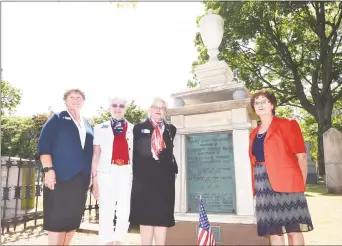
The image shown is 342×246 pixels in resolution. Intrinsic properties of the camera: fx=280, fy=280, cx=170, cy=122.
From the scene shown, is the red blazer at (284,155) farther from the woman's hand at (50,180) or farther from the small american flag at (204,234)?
the woman's hand at (50,180)

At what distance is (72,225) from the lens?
335 centimetres

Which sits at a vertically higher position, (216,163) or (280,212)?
(216,163)

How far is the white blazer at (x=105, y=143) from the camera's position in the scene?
370 centimetres

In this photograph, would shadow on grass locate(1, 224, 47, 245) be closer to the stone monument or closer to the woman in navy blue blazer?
the woman in navy blue blazer

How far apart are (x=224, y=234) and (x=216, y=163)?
1.06m

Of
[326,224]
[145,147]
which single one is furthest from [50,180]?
[326,224]

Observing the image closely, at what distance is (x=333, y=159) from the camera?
42.3 ft

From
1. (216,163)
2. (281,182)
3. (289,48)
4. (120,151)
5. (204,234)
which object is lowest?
(204,234)

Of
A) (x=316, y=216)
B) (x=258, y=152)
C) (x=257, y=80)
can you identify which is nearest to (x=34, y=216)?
(x=258, y=152)

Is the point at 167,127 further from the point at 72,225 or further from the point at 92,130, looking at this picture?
the point at 72,225

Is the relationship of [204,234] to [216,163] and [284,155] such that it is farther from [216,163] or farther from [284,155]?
[284,155]

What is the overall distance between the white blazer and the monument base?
1486 millimetres

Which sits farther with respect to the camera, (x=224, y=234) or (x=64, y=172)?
(x=224, y=234)

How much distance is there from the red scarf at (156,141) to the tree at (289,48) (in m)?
16.7
